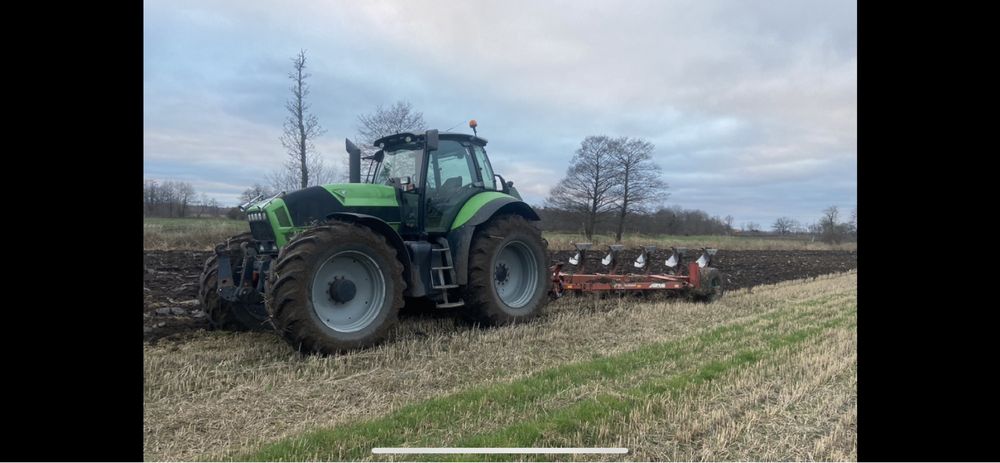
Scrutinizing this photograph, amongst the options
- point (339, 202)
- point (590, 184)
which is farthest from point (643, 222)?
point (339, 202)

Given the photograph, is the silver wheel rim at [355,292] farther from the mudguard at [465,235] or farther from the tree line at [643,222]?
the tree line at [643,222]

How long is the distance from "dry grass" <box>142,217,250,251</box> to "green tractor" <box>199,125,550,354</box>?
10.3 metres

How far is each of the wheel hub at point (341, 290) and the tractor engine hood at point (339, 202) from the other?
0.73 m

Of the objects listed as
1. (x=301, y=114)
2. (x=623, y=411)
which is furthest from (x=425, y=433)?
(x=301, y=114)

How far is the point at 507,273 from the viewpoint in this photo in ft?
24.0

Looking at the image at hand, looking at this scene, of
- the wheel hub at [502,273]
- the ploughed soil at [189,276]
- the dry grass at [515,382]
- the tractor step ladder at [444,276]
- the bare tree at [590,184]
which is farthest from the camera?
the bare tree at [590,184]

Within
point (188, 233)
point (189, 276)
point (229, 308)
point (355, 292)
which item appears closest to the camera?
point (355, 292)

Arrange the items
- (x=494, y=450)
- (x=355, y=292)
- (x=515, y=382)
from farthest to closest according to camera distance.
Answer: (x=355, y=292)
(x=515, y=382)
(x=494, y=450)

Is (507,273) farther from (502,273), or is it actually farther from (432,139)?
(432,139)

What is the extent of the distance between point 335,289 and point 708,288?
649 centimetres

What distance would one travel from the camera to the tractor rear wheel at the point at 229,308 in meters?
5.99

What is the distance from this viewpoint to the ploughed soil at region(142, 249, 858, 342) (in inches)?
252

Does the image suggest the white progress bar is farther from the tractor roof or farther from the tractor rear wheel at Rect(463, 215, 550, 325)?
the tractor roof

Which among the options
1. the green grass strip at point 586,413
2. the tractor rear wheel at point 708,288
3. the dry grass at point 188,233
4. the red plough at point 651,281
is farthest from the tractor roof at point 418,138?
the dry grass at point 188,233
